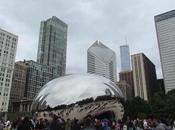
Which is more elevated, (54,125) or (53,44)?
(53,44)

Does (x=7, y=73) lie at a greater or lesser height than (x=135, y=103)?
greater

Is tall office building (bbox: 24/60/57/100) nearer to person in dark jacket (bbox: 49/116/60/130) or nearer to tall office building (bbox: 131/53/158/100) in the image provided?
tall office building (bbox: 131/53/158/100)

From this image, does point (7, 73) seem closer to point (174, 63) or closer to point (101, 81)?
point (174, 63)

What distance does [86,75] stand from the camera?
492 inches

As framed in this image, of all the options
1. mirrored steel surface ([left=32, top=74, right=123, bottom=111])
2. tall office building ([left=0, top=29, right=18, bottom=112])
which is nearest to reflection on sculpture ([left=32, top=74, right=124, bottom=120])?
mirrored steel surface ([left=32, top=74, right=123, bottom=111])

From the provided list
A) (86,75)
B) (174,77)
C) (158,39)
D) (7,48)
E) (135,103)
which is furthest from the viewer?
(158,39)

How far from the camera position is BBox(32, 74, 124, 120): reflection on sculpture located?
10.6m

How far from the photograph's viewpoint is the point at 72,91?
1112 centimetres

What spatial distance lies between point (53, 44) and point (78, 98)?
134467mm

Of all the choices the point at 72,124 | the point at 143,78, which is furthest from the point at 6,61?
the point at 72,124

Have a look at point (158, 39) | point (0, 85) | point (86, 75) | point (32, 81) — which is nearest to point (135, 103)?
point (86, 75)

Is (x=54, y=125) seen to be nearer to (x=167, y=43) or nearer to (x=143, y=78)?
(x=143, y=78)

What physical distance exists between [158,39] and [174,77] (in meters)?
27.3

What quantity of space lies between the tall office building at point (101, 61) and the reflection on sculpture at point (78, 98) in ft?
498
